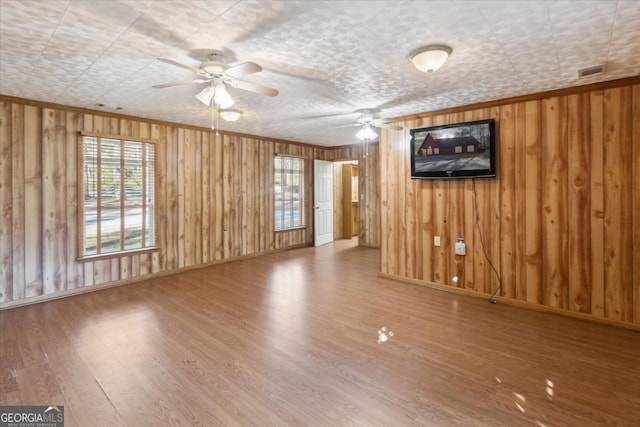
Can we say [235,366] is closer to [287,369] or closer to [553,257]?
[287,369]

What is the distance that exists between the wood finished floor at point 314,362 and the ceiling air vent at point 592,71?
2.48 meters

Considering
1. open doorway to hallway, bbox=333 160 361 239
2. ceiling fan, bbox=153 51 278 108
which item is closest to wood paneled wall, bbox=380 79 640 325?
ceiling fan, bbox=153 51 278 108

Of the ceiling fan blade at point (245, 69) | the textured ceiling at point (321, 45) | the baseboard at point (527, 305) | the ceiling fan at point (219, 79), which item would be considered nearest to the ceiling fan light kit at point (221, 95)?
the ceiling fan at point (219, 79)

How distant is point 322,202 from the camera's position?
8.09 metres

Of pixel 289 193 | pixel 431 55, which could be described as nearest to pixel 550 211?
pixel 431 55

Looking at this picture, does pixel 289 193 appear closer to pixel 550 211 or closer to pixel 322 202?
pixel 322 202

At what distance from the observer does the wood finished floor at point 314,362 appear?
6.52 feet

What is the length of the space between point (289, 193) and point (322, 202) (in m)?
1.01

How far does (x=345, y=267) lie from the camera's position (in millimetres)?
5691

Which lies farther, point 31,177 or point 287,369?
point 31,177

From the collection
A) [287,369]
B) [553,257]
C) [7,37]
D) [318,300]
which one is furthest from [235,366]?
[553,257]

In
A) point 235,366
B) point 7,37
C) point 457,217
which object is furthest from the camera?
point 457,217

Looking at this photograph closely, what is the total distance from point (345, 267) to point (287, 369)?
332 centimetres

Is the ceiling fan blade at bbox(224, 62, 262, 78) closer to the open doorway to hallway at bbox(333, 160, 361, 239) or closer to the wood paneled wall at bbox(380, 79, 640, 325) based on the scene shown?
the wood paneled wall at bbox(380, 79, 640, 325)
